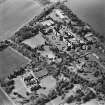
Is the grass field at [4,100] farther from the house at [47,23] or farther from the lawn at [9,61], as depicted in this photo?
the house at [47,23]

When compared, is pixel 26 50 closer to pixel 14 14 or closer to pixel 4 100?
pixel 4 100

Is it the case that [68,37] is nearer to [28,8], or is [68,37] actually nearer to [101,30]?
[101,30]

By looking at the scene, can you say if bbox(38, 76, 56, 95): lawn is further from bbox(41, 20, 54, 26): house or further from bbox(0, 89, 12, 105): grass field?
bbox(41, 20, 54, 26): house

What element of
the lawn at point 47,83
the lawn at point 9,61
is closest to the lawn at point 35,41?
the lawn at point 9,61

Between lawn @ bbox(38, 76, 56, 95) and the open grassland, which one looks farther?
the open grassland

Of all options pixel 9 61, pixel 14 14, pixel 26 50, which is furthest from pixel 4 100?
pixel 14 14

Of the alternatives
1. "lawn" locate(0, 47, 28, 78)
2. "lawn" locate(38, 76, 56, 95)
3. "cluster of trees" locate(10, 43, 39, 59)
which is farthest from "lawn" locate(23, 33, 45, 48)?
"lawn" locate(38, 76, 56, 95)

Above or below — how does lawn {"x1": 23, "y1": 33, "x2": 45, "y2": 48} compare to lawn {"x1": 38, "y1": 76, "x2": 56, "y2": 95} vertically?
above

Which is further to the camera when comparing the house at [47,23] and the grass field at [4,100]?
the house at [47,23]

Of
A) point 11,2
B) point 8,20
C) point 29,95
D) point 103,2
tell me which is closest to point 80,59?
point 29,95
